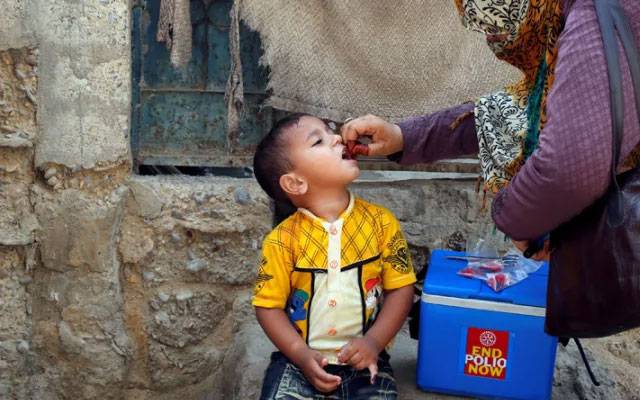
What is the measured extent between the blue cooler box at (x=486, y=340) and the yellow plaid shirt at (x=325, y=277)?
0.13 m

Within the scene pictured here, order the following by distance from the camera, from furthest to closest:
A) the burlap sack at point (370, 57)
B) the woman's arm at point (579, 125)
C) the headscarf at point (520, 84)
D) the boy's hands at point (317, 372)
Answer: the burlap sack at point (370, 57), the boy's hands at point (317, 372), the headscarf at point (520, 84), the woman's arm at point (579, 125)

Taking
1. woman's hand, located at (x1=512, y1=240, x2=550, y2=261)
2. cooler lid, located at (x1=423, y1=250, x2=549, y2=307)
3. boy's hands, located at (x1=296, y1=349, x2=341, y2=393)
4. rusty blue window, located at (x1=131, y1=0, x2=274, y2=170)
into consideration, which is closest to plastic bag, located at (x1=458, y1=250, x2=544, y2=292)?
cooler lid, located at (x1=423, y1=250, x2=549, y2=307)

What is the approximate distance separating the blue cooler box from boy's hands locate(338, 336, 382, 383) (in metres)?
0.19

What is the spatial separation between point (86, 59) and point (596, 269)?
1755mm

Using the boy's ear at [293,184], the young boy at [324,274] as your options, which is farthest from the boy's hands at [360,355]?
the boy's ear at [293,184]

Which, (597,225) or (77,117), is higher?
(77,117)

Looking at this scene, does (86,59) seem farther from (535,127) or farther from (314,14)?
(535,127)

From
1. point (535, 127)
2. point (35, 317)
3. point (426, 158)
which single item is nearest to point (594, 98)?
point (535, 127)

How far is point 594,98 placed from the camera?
57.7 inches

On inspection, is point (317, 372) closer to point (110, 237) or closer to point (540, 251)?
point (540, 251)

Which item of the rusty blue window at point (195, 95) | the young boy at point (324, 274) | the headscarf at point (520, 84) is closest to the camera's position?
the headscarf at point (520, 84)

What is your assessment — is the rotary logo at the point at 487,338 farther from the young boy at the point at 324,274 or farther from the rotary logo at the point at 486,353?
the young boy at the point at 324,274

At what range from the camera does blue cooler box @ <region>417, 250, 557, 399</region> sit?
2137 millimetres

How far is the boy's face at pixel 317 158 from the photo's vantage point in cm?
218
